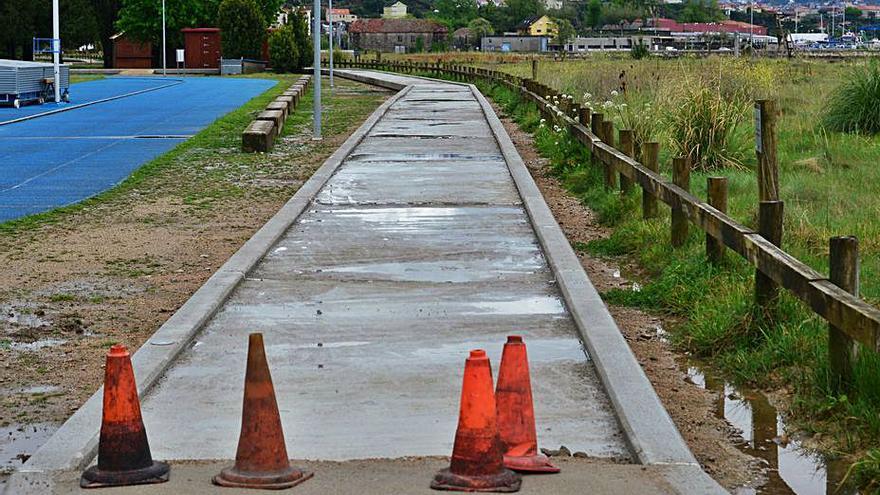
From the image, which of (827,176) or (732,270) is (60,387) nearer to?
(732,270)

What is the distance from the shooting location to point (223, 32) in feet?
281

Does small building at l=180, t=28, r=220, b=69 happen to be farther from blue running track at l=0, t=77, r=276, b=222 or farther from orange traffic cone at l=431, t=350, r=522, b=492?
orange traffic cone at l=431, t=350, r=522, b=492

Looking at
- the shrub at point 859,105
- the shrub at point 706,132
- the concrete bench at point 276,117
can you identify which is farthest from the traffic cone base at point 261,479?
the concrete bench at point 276,117

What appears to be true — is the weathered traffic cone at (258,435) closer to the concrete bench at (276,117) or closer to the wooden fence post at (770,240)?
the wooden fence post at (770,240)

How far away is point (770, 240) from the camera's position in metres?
8.50

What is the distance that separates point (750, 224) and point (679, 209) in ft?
3.19

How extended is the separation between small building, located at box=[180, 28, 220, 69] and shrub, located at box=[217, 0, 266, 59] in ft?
3.07

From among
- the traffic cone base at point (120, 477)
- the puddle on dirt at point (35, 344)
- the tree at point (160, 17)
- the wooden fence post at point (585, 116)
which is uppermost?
the tree at point (160, 17)

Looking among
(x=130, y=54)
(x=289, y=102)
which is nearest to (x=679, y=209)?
(x=289, y=102)

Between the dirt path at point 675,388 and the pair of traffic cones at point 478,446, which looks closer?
the pair of traffic cones at point 478,446

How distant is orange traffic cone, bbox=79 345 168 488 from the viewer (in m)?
5.85

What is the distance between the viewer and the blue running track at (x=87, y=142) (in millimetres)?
17359

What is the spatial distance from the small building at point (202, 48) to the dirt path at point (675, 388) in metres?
72.3

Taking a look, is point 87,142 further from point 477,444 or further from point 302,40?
point 302,40
